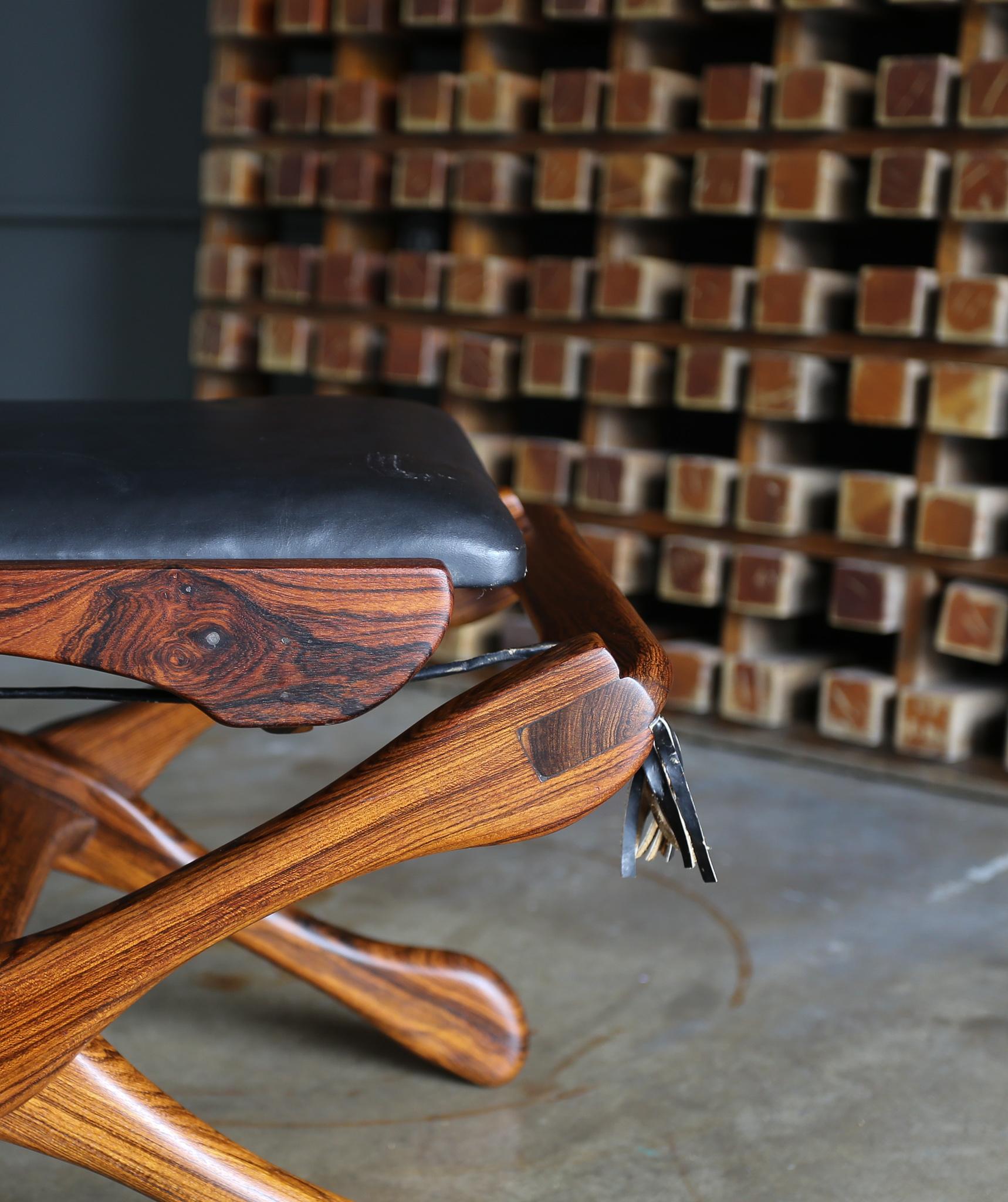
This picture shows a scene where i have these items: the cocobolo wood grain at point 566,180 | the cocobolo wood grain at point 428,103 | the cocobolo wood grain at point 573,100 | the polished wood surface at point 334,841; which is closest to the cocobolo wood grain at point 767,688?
the cocobolo wood grain at point 566,180

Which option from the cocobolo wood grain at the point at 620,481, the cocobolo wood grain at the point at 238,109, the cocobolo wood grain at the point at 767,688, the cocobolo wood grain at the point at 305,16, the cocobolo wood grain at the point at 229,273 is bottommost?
the cocobolo wood grain at the point at 767,688

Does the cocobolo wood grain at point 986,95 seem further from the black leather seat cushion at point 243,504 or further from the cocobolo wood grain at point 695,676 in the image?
the black leather seat cushion at point 243,504

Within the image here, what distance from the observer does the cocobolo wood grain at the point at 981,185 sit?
6.06ft

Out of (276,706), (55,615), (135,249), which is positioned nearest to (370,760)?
(276,706)

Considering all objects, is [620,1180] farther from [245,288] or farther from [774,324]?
[245,288]

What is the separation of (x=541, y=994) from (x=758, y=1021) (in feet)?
0.65

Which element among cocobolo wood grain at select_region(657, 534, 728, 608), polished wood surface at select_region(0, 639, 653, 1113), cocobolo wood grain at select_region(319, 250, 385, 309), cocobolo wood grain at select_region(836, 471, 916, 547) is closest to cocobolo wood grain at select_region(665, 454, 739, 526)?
cocobolo wood grain at select_region(657, 534, 728, 608)

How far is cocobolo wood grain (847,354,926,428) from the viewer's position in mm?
1946

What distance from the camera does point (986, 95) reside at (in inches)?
72.9

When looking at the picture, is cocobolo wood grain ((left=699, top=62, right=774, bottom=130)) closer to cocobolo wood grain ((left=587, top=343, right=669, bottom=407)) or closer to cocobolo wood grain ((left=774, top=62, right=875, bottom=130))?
cocobolo wood grain ((left=774, top=62, right=875, bottom=130))

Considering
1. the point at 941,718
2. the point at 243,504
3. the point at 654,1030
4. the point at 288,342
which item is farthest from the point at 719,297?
the point at 243,504

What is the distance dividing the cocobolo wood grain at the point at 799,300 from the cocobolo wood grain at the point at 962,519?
0.29 metres

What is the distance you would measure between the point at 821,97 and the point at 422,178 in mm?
681

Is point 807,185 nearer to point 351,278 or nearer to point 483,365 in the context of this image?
point 483,365
